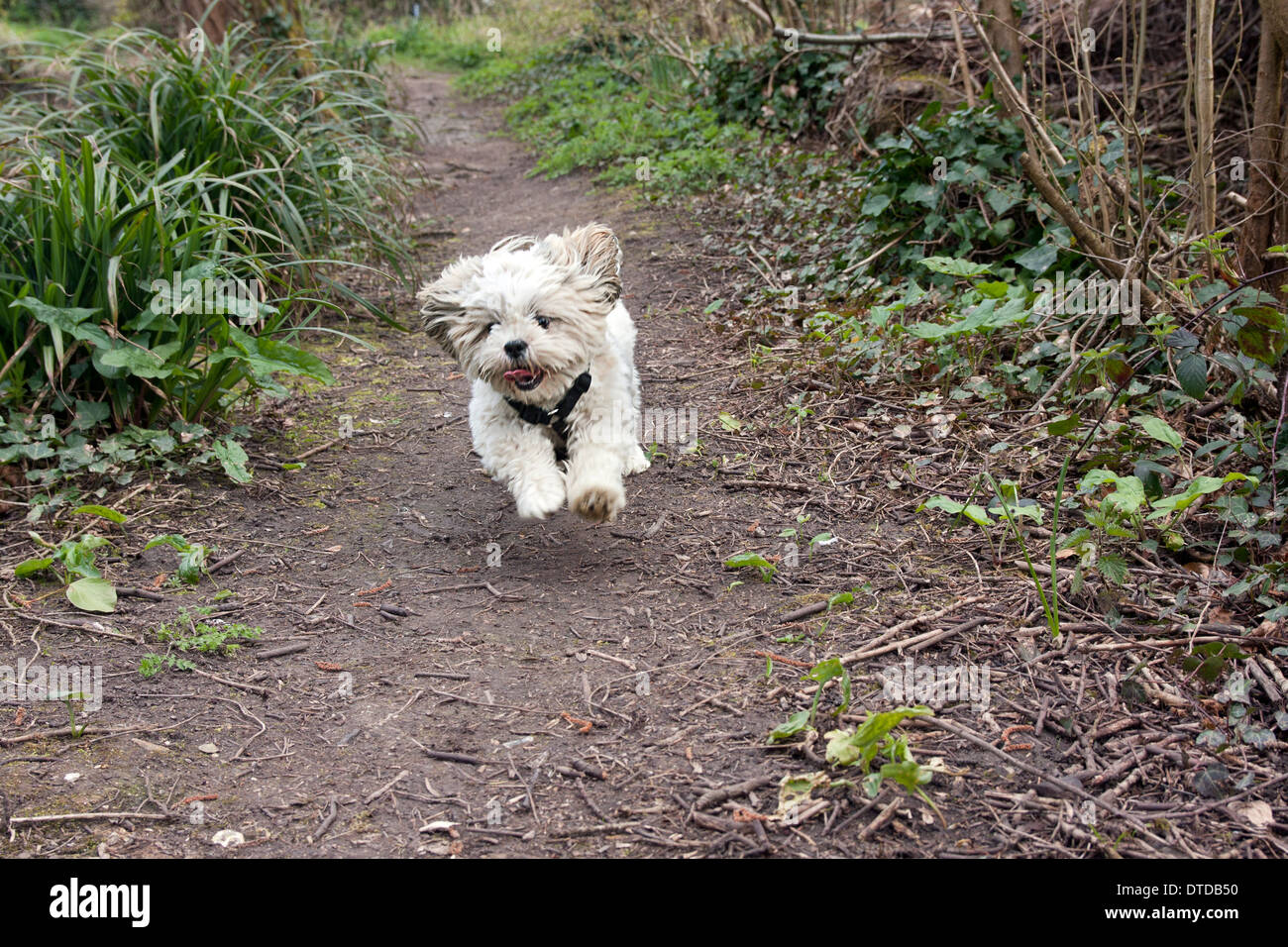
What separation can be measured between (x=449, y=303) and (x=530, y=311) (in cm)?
36

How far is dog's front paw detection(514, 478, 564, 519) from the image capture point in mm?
3766

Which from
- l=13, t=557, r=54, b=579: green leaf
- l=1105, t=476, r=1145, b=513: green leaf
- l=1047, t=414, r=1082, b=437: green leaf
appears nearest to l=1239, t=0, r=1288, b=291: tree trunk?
l=1047, t=414, r=1082, b=437: green leaf

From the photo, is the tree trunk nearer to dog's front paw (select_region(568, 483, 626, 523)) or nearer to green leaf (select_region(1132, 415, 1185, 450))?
green leaf (select_region(1132, 415, 1185, 450))

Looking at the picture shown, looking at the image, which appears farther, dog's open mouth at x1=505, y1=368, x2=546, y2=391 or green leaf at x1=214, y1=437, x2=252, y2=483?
green leaf at x1=214, y1=437, x2=252, y2=483

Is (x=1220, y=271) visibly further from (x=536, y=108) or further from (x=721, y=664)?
(x=536, y=108)

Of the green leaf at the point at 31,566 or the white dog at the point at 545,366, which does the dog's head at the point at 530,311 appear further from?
the green leaf at the point at 31,566

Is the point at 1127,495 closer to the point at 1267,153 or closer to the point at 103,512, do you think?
the point at 1267,153

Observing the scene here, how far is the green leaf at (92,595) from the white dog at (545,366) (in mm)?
1468

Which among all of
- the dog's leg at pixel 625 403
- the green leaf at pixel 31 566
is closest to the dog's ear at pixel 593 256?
the dog's leg at pixel 625 403

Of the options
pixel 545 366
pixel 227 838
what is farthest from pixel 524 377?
pixel 227 838

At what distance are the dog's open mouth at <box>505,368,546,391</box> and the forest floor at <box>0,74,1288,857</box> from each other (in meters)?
0.67

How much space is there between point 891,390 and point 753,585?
1.79m

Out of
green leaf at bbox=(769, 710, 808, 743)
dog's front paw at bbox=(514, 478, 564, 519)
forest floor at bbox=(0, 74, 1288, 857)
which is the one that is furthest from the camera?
dog's front paw at bbox=(514, 478, 564, 519)

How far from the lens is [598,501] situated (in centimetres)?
365
